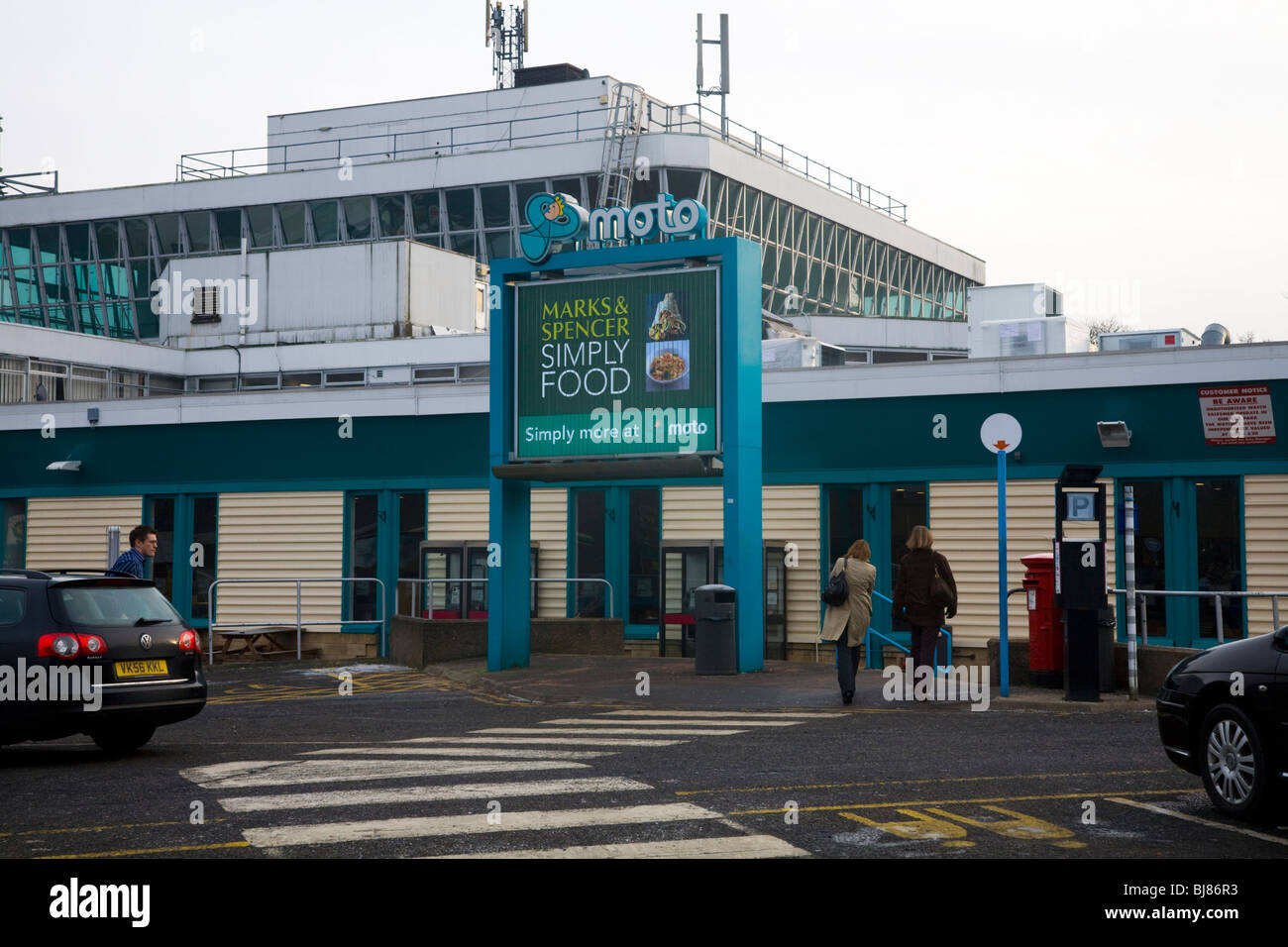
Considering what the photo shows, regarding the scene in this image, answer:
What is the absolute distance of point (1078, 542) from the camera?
14391 mm

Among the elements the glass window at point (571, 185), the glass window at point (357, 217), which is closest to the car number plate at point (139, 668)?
the glass window at point (571, 185)

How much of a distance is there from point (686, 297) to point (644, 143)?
96.4ft

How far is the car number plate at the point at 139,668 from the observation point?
11.2m

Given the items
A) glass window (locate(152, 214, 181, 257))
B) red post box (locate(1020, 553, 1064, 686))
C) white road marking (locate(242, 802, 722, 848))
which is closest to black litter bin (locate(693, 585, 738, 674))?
red post box (locate(1020, 553, 1064, 686))

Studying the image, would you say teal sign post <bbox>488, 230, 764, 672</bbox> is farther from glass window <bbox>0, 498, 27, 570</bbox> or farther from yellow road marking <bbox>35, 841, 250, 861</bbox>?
glass window <bbox>0, 498, 27, 570</bbox>

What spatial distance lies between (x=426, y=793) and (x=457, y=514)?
15.6 meters

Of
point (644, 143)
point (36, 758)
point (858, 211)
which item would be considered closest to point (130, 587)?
point (36, 758)

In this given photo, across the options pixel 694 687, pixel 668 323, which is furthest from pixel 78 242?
pixel 694 687

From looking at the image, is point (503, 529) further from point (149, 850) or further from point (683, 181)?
point (683, 181)

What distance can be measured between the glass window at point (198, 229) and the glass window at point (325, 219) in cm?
398

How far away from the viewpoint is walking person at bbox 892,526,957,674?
14.7 meters

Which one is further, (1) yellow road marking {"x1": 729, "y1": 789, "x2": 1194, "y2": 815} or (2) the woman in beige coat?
(2) the woman in beige coat

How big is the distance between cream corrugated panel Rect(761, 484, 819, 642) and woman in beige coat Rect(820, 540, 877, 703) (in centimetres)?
699

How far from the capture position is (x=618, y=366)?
1811 centimetres
